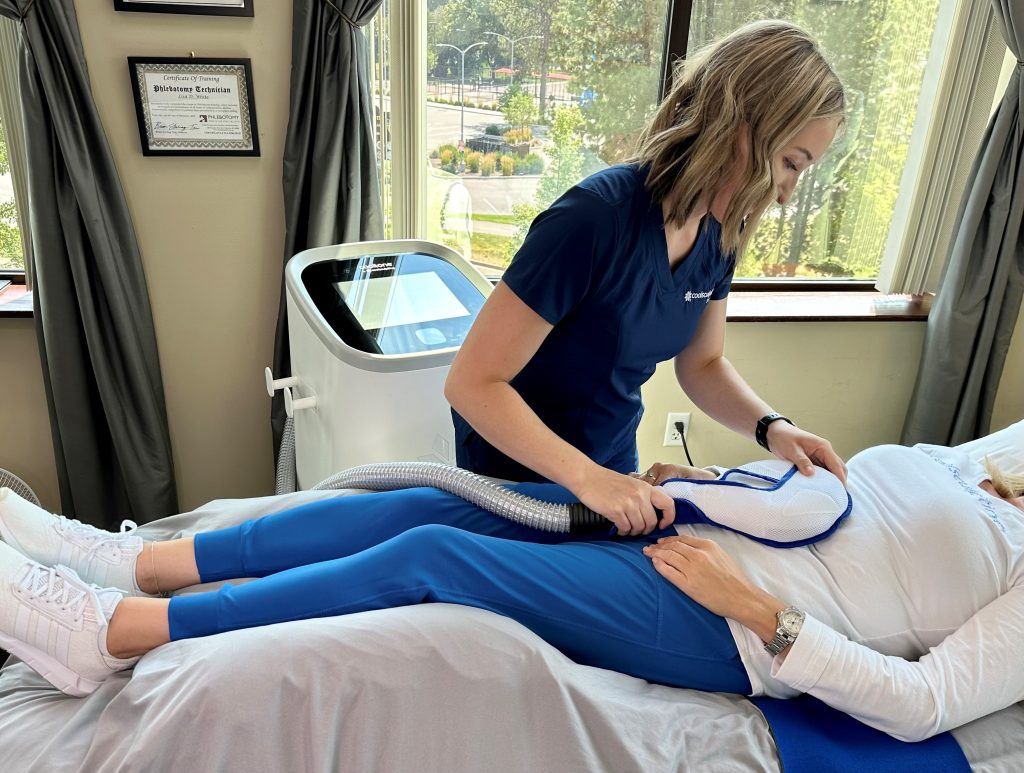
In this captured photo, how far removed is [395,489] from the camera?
135 centimetres

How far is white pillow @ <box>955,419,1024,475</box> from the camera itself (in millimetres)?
1596

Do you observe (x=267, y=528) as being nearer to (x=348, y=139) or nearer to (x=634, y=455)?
(x=634, y=455)

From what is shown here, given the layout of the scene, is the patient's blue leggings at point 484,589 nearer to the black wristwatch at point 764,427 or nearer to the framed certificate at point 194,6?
the black wristwatch at point 764,427

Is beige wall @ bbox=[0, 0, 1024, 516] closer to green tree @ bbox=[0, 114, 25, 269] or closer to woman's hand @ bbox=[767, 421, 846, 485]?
green tree @ bbox=[0, 114, 25, 269]

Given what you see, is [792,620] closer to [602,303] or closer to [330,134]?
[602,303]

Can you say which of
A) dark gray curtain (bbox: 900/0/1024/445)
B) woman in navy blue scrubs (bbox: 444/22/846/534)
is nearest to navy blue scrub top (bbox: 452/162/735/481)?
woman in navy blue scrubs (bbox: 444/22/846/534)

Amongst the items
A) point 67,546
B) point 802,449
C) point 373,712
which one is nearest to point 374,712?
point 373,712

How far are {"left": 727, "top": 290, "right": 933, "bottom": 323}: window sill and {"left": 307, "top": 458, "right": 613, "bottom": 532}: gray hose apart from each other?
1.22 m

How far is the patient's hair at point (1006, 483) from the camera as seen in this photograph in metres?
1.33

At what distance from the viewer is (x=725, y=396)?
1494 millimetres

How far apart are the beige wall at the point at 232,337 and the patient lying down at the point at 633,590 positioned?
97 cm

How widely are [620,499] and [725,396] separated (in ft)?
1.50
